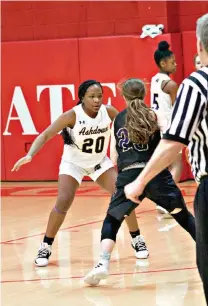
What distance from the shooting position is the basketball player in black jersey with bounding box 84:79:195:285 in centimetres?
610

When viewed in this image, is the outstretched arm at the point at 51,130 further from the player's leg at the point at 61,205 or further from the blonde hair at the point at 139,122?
the blonde hair at the point at 139,122

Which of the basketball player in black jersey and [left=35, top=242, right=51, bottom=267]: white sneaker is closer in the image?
the basketball player in black jersey

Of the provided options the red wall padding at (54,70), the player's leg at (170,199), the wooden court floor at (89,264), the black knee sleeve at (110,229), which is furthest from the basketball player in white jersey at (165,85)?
the black knee sleeve at (110,229)

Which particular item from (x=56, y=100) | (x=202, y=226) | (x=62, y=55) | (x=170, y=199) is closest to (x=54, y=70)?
(x=62, y=55)

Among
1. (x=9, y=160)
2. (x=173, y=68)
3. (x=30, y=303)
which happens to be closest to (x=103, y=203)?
(x=173, y=68)

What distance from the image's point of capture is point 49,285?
20.2 ft

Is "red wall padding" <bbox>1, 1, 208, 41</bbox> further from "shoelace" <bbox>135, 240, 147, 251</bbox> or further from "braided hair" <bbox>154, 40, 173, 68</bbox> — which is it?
"shoelace" <bbox>135, 240, 147, 251</bbox>

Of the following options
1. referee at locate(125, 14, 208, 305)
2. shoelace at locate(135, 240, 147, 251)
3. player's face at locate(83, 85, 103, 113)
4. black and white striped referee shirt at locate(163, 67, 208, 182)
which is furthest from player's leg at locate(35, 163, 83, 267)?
black and white striped referee shirt at locate(163, 67, 208, 182)

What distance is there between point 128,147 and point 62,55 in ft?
21.1

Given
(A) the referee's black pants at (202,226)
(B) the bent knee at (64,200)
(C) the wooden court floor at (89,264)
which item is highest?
(A) the referee's black pants at (202,226)

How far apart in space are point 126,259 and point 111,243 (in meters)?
1.04

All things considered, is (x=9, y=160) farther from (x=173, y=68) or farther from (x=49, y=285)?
(x=49, y=285)

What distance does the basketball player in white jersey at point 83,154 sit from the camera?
6.95 meters

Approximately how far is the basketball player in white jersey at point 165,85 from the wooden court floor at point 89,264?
1.74ft
